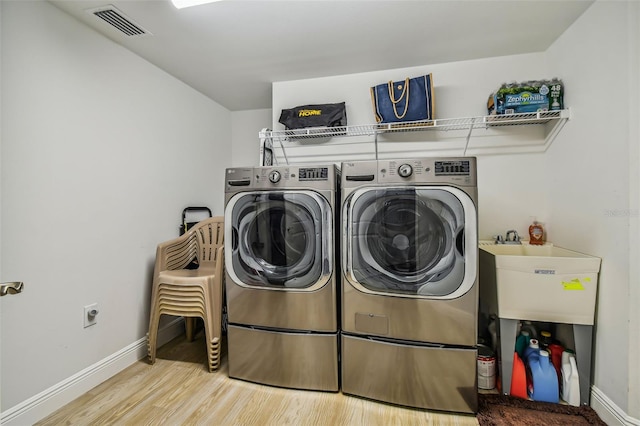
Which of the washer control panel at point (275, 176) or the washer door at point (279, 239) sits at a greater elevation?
the washer control panel at point (275, 176)

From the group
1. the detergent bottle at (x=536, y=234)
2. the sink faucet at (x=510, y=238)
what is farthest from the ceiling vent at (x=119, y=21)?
the detergent bottle at (x=536, y=234)

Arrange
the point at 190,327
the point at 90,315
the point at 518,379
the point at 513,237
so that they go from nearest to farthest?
1. the point at 518,379
2. the point at 90,315
3. the point at 513,237
4. the point at 190,327

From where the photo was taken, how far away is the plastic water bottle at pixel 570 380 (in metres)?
1.53

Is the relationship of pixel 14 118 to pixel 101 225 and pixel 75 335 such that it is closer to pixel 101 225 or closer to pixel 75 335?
pixel 101 225

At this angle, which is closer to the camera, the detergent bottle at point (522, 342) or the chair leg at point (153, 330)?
the detergent bottle at point (522, 342)

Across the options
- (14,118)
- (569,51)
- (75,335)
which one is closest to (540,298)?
(569,51)

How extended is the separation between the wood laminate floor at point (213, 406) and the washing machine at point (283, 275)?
3.8 inches

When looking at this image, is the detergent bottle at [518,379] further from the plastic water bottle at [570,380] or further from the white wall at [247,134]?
the white wall at [247,134]

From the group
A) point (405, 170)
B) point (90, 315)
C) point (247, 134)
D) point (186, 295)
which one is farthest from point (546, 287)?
point (247, 134)

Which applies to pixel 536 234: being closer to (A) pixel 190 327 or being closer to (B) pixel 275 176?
(B) pixel 275 176

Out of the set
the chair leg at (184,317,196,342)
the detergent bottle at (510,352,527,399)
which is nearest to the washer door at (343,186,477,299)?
the detergent bottle at (510,352,527,399)

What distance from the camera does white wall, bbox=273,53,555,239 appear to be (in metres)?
2.13

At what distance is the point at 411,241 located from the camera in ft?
5.07

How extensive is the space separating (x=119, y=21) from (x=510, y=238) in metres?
3.03
